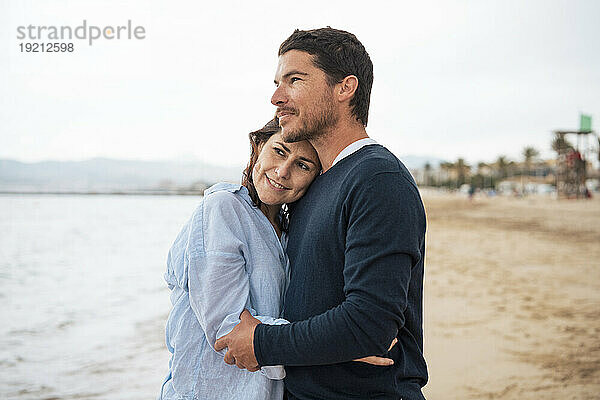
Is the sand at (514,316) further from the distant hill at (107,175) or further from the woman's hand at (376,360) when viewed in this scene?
the distant hill at (107,175)

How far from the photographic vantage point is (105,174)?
37.2 m

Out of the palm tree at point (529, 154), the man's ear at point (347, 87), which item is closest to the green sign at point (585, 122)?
the palm tree at point (529, 154)

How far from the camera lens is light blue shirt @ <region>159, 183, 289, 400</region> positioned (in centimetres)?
154

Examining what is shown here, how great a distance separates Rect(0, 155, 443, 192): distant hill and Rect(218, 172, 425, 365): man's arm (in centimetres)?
3154

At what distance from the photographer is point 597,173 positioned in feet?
115

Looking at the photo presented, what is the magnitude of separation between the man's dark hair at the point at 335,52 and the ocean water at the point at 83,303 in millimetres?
5345

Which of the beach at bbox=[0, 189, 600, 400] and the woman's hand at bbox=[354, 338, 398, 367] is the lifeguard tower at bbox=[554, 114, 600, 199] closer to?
the beach at bbox=[0, 189, 600, 400]

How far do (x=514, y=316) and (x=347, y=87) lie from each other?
7.35m

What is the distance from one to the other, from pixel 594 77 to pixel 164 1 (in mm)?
23144

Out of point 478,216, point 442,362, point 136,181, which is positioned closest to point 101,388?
point 442,362

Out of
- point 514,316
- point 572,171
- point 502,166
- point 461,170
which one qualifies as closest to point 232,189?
point 514,316

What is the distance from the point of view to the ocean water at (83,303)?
711 cm

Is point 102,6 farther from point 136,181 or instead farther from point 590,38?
point 590,38

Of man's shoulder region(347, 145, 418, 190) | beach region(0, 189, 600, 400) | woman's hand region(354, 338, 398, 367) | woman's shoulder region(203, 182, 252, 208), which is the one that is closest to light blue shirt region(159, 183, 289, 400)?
woman's shoulder region(203, 182, 252, 208)
